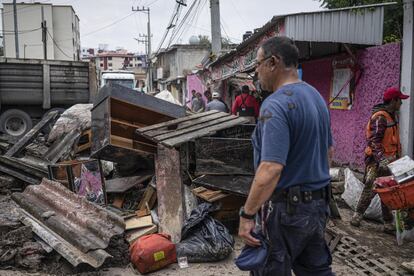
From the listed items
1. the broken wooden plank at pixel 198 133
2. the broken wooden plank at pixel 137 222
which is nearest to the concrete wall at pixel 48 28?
the broken wooden plank at pixel 198 133

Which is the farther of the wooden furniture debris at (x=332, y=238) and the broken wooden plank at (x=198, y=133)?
the broken wooden plank at (x=198, y=133)

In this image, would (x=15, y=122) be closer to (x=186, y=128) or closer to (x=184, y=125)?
(x=184, y=125)

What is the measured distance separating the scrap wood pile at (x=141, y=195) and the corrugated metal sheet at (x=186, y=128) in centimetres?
1

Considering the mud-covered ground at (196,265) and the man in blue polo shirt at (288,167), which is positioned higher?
the man in blue polo shirt at (288,167)

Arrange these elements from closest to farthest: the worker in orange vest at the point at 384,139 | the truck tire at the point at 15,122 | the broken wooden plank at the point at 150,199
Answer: the worker in orange vest at the point at 384,139
the broken wooden plank at the point at 150,199
the truck tire at the point at 15,122

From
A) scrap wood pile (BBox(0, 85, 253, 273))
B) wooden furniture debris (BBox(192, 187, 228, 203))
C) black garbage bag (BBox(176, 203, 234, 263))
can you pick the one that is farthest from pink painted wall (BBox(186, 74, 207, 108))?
black garbage bag (BBox(176, 203, 234, 263))


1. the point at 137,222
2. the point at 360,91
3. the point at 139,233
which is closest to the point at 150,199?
the point at 137,222

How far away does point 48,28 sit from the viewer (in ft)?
121

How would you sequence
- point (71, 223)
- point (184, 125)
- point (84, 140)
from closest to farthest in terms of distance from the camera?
point (71, 223) → point (184, 125) → point (84, 140)

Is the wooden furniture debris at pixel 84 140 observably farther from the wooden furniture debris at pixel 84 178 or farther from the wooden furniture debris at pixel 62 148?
the wooden furniture debris at pixel 84 178

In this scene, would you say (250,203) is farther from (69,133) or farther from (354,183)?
(69,133)

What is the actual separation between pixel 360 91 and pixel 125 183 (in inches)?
176

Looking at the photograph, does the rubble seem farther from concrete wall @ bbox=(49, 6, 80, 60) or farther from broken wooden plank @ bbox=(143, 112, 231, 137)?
concrete wall @ bbox=(49, 6, 80, 60)

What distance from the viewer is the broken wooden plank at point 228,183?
4989 mm
